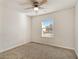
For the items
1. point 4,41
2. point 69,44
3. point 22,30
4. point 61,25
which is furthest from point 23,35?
point 69,44

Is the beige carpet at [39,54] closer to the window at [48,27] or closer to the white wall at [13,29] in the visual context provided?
the white wall at [13,29]

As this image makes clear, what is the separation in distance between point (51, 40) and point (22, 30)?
7.92ft

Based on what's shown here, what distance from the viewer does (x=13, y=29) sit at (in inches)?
192

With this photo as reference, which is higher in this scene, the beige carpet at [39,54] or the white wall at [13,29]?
the white wall at [13,29]

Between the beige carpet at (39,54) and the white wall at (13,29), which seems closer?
the beige carpet at (39,54)

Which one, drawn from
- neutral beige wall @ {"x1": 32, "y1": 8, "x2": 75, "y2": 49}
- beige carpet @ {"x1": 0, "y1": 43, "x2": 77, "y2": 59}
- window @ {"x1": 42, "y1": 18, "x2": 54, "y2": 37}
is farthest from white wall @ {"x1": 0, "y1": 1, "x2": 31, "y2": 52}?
neutral beige wall @ {"x1": 32, "y1": 8, "x2": 75, "y2": 49}

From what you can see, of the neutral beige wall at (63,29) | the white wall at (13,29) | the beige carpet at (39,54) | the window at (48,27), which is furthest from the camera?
the window at (48,27)

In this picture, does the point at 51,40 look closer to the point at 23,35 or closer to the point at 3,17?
the point at 23,35

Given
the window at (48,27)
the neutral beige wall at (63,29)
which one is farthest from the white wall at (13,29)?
the neutral beige wall at (63,29)

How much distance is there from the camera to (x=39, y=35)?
255 inches

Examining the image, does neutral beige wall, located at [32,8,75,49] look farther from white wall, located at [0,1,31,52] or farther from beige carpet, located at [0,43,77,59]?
white wall, located at [0,1,31,52]

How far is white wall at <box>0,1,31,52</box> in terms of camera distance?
13.8 feet

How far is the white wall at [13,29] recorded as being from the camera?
166 inches

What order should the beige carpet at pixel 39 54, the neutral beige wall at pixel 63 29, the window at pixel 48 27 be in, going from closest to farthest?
1. the beige carpet at pixel 39 54
2. the neutral beige wall at pixel 63 29
3. the window at pixel 48 27
